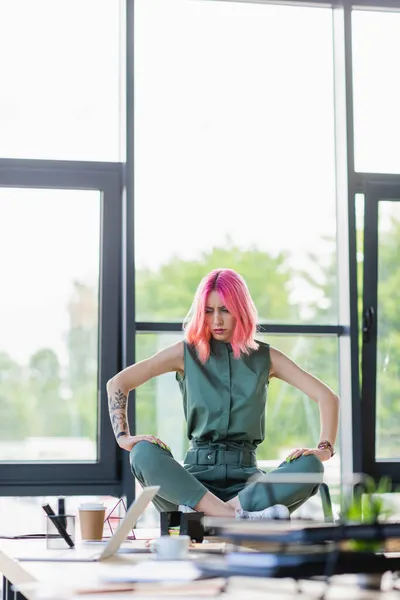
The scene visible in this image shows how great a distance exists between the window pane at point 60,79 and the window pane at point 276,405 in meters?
0.87

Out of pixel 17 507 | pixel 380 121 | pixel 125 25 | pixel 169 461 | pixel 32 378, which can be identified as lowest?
pixel 17 507

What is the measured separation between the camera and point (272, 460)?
4.06 metres

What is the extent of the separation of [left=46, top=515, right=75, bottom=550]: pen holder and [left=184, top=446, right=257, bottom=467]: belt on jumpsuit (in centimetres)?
105

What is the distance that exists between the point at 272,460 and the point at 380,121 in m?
1.55

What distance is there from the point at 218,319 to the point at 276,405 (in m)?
0.80

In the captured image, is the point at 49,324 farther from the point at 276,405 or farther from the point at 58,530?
the point at 58,530

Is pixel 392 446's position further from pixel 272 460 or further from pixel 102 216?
pixel 102 216

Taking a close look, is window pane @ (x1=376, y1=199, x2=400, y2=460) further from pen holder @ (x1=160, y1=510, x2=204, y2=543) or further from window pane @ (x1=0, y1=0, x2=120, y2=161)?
pen holder @ (x1=160, y1=510, x2=204, y2=543)

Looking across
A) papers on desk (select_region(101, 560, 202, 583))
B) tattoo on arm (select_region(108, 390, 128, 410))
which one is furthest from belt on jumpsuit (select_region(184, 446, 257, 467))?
papers on desk (select_region(101, 560, 202, 583))

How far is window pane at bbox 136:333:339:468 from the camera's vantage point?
397cm

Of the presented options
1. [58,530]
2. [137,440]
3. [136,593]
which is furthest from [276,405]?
[136,593]

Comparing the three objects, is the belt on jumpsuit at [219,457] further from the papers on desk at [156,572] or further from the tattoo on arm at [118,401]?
the papers on desk at [156,572]

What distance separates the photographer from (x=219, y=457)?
3.30m

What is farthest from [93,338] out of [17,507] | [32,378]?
[17,507]
